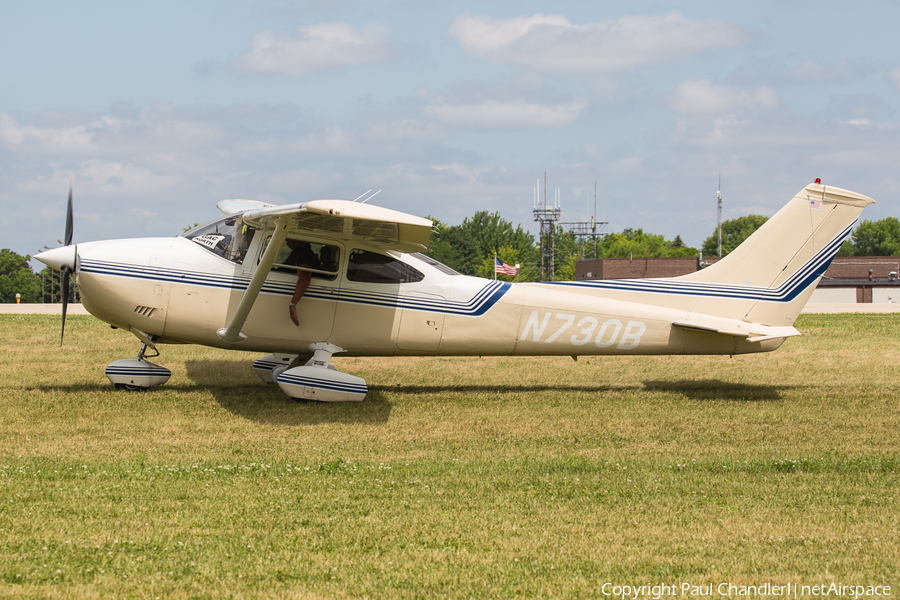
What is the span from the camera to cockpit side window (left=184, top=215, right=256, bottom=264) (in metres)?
10.9

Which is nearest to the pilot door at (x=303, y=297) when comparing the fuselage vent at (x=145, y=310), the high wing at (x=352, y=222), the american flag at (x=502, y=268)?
the high wing at (x=352, y=222)

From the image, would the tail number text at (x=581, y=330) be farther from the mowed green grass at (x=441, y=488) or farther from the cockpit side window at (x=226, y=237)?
the cockpit side window at (x=226, y=237)

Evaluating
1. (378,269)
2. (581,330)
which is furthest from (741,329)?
(378,269)

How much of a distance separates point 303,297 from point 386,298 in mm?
1260

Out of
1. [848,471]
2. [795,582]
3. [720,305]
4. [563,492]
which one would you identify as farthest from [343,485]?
[720,305]

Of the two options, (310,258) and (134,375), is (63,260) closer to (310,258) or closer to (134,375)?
(134,375)

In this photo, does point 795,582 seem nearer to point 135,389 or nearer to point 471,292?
point 471,292

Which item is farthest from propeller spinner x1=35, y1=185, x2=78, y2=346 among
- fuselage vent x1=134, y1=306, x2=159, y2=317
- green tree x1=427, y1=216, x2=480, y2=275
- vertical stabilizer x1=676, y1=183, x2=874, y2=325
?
green tree x1=427, y1=216, x2=480, y2=275

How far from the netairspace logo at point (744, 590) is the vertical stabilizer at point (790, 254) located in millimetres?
8168

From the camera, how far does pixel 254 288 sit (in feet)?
33.1

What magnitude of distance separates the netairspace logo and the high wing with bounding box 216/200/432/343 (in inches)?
201

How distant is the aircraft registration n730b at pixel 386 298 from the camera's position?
10.5 meters

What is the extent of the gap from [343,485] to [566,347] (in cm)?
598

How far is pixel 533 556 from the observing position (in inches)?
186
